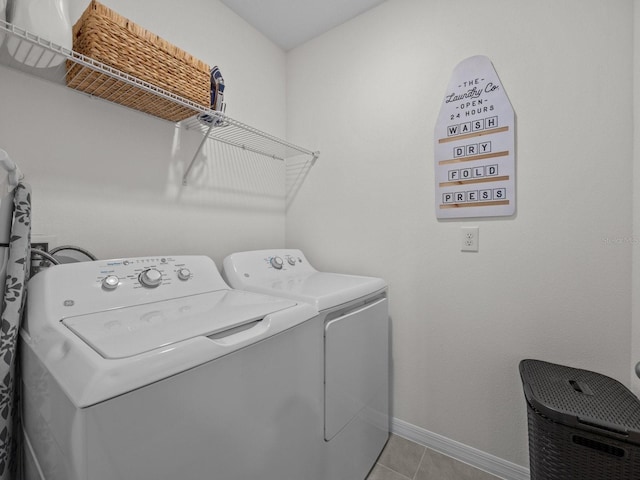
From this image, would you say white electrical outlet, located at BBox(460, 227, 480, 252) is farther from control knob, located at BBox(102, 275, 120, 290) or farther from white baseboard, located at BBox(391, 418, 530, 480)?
control knob, located at BBox(102, 275, 120, 290)

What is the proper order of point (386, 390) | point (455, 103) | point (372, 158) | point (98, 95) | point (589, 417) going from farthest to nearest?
point (372, 158)
point (386, 390)
point (455, 103)
point (98, 95)
point (589, 417)

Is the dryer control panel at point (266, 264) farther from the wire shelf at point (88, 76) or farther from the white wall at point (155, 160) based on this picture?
the wire shelf at point (88, 76)

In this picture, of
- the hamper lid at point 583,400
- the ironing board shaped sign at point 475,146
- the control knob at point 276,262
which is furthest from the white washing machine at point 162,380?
the ironing board shaped sign at point 475,146

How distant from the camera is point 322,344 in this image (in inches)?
43.2

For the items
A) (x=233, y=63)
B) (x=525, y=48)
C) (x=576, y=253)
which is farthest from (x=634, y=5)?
(x=233, y=63)

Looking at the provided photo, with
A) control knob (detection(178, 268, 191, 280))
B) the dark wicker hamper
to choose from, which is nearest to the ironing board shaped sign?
the dark wicker hamper

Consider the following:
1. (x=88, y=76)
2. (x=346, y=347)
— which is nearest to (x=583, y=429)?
(x=346, y=347)

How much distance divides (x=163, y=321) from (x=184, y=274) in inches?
16.3

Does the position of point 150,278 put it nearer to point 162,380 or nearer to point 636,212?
point 162,380

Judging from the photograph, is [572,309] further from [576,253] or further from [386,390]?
[386,390]

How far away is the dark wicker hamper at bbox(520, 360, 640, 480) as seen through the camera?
84 cm

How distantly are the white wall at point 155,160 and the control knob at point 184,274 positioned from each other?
32 cm

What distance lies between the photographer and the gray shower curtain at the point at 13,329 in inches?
30.8

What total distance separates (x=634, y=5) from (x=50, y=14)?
204 centimetres
